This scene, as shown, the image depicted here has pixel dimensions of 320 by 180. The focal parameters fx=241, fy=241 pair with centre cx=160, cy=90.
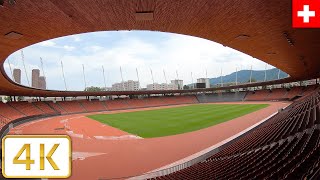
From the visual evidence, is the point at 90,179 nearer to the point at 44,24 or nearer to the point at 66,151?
the point at 44,24

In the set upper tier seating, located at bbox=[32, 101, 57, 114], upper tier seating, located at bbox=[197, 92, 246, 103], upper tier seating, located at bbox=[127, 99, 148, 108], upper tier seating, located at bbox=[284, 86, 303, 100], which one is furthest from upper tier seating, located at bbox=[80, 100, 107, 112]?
upper tier seating, located at bbox=[284, 86, 303, 100]

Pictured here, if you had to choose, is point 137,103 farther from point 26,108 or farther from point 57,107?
point 26,108

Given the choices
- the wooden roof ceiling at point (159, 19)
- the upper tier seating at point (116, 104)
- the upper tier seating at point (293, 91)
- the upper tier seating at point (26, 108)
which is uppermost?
the wooden roof ceiling at point (159, 19)

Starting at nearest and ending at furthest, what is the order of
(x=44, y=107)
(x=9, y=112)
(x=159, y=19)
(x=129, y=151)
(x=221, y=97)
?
(x=159, y=19) → (x=129, y=151) → (x=9, y=112) → (x=44, y=107) → (x=221, y=97)

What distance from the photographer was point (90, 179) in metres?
11.8

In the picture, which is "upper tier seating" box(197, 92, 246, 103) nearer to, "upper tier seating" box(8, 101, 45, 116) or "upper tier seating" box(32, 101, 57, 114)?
"upper tier seating" box(32, 101, 57, 114)

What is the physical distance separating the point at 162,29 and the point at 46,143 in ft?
31.7

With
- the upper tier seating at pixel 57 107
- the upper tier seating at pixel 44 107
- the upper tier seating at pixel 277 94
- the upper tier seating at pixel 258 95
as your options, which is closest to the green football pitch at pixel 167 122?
the upper tier seating at pixel 44 107

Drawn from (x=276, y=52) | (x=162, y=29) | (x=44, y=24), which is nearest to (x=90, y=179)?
(x=44, y=24)

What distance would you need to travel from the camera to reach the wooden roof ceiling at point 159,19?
8.18 m

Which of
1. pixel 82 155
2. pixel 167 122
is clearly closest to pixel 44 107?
pixel 167 122

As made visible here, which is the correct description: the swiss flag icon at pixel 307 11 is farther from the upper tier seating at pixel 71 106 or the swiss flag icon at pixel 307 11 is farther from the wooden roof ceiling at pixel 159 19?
the upper tier seating at pixel 71 106

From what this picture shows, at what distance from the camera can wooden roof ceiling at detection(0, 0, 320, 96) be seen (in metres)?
8.18

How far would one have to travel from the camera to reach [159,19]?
10.2m
